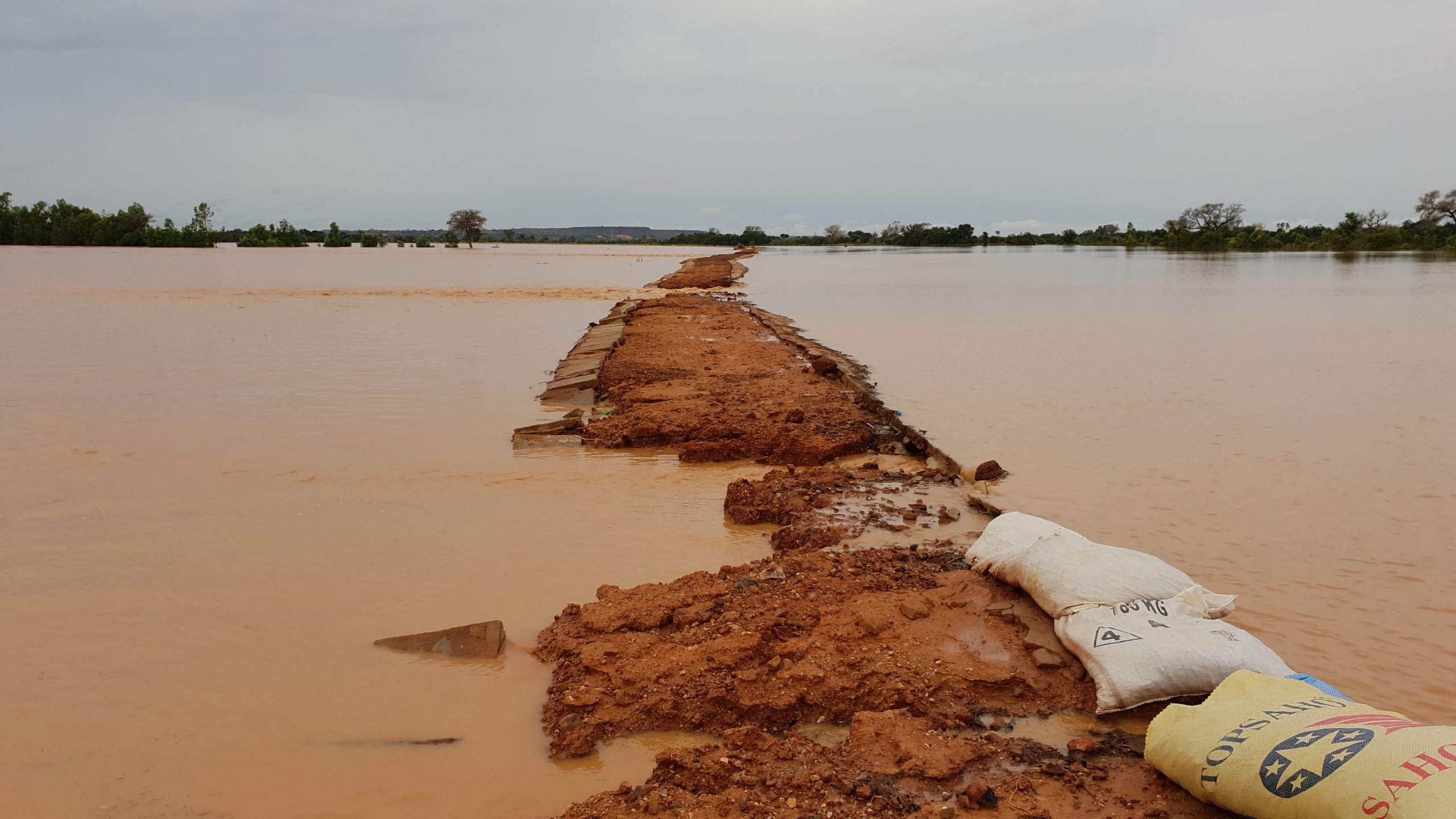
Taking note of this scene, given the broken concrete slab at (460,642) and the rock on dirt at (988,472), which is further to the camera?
the rock on dirt at (988,472)

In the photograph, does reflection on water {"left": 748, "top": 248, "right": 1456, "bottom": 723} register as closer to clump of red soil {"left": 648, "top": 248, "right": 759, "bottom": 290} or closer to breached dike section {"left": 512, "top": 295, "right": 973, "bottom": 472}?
breached dike section {"left": 512, "top": 295, "right": 973, "bottom": 472}

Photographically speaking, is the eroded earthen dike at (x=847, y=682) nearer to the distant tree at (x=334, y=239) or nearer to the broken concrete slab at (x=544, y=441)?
the broken concrete slab at (x=544, y=441)

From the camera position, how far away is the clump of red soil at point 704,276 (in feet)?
89.8

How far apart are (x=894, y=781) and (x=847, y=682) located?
1.68ft

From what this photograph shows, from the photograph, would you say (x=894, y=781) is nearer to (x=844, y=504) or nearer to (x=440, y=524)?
(x=844, y=504)

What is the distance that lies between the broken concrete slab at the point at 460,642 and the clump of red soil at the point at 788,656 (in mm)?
197

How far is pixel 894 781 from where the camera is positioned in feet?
7.99

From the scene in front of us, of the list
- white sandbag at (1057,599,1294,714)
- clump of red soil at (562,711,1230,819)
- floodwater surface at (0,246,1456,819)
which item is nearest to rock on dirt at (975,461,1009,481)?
floodwater surface at (0,246,1456,819)

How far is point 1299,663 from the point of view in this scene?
10.7 feet

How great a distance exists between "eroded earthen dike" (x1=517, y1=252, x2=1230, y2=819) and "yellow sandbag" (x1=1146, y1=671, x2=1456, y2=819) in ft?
0.46

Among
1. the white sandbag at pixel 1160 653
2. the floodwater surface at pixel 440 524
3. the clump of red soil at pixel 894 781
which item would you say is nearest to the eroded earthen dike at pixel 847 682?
the clump of red soil at pixel 894 781

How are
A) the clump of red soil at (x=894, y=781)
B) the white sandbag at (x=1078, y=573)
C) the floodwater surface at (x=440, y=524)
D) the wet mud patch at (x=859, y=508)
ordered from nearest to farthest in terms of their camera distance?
1. the clump of red soil at (x=894, y=781)
2. the floodwater surface at (x=440, y=524)
3. the white sandbag at (x=1078, y=573)
4. the wet mud patch at (x=859, y=508)

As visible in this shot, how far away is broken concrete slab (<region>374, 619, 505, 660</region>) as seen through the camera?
333cm

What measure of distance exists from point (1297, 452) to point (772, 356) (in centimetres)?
617
